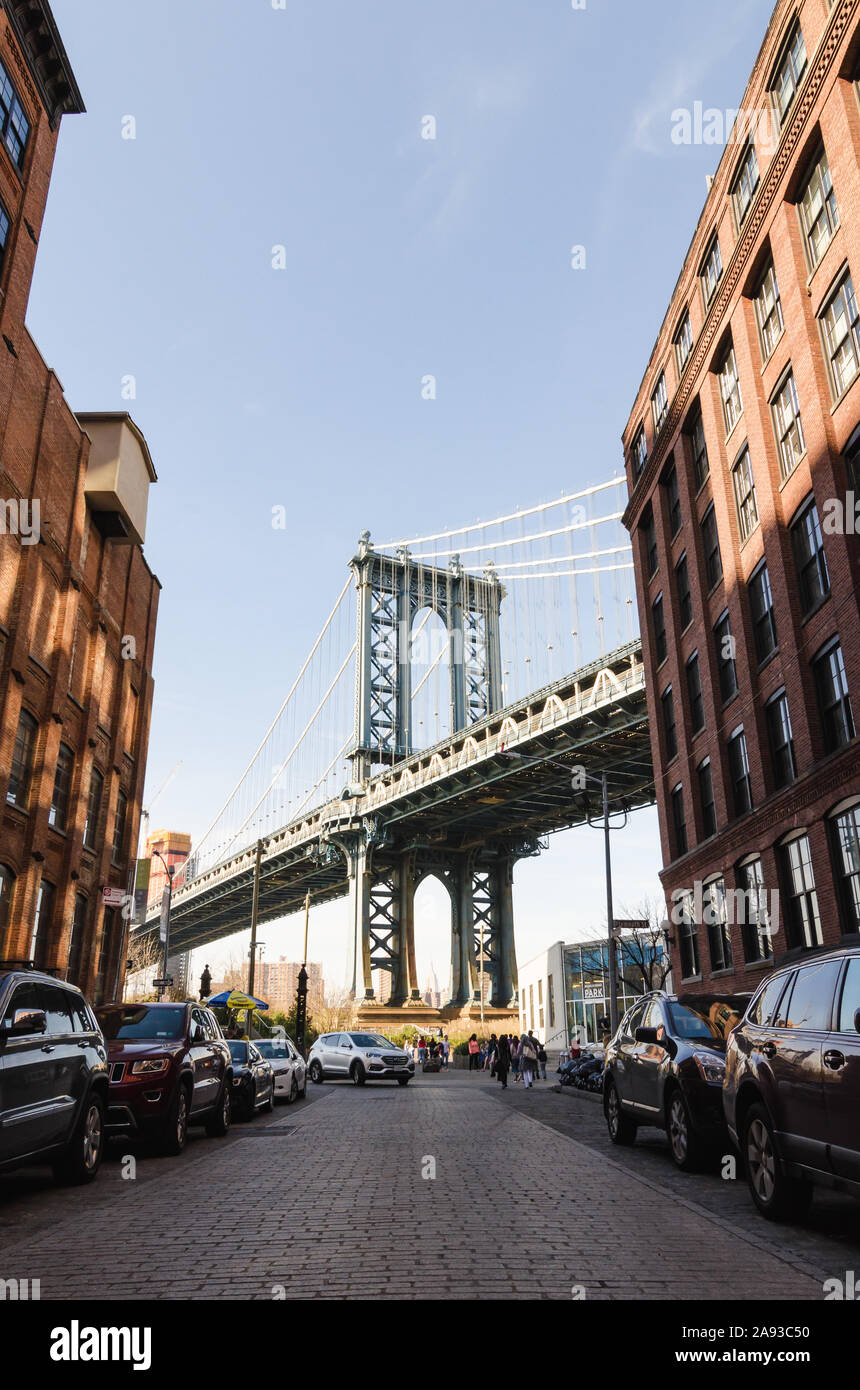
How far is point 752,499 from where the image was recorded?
25547 mm

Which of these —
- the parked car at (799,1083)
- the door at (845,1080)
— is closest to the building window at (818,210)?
the parked car at (799,1083)

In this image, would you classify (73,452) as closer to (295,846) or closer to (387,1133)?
(387,1133)

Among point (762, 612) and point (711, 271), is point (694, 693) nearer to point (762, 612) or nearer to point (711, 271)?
point (762, 612)

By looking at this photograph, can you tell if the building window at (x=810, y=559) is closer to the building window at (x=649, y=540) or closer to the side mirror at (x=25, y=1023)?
the building window at (x=649, y=540)

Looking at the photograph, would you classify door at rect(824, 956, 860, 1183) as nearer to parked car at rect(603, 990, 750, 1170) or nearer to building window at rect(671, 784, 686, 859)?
parked car at rect(603, 990, 750, 1170)

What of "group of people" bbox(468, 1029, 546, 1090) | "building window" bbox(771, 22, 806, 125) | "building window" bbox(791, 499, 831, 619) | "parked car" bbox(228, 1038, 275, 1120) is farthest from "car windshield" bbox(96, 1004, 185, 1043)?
"building window" bbox(771, 22, 806, 125)

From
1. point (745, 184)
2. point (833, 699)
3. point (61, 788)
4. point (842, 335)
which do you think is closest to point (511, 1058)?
point (61, 788)

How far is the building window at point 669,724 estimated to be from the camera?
102ft

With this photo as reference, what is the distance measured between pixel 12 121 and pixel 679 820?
24.2m

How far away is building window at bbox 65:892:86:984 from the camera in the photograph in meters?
26.5

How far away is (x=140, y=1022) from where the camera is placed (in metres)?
12.9

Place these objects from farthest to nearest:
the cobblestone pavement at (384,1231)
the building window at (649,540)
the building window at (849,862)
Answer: the building window at (649,540), the building window at (849,862), the cobblestone pavement at (384,1231)

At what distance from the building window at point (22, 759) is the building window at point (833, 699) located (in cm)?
1665
